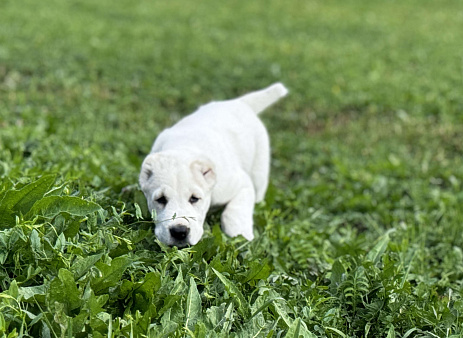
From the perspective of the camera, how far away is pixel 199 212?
367 cm

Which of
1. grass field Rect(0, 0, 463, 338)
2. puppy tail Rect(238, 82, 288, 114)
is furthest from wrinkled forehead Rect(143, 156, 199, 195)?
puppy tail Rect(238, 82, 288, 114)

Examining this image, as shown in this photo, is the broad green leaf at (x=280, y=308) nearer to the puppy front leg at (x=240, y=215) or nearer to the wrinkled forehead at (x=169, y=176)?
the wrinkled forehead at (x=169, y=176)

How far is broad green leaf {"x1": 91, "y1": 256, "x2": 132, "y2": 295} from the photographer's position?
2707mm

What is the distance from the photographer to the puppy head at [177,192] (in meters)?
3.37

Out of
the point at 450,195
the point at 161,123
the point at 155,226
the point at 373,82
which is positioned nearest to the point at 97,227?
the point at 155,226

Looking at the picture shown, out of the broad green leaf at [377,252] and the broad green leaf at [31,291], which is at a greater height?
the broad green leaf at [31,291]

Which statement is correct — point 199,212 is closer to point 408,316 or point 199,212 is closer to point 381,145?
point 408,316

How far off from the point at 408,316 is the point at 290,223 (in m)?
2.04

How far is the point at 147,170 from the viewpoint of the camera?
145 inches

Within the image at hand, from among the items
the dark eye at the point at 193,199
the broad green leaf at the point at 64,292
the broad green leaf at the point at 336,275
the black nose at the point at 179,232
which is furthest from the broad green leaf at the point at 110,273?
the broad green leaf at the point at 336,275

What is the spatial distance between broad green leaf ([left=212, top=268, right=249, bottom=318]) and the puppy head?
1.42 ft

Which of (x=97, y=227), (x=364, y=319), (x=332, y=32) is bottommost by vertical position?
(x=332, y=32)

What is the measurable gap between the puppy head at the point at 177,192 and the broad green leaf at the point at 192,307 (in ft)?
1.66

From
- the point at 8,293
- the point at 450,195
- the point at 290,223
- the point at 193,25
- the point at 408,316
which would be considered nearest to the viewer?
the point at 8,293
